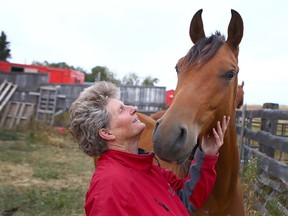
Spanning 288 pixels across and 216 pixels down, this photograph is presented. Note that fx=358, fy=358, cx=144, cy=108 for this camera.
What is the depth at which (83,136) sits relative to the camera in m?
1.88

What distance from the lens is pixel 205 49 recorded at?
2.25 meters

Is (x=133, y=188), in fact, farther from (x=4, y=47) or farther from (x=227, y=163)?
(x=4, y=47)

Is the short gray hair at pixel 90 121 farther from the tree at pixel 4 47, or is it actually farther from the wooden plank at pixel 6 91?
the tree at pixel 4 47

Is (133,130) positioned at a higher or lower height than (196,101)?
lower

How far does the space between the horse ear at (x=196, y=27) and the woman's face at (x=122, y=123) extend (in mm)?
974

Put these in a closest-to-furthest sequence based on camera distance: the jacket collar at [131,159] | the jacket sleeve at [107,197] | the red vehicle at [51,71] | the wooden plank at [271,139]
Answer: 1. the jacket sleeve at [107,197]
2. the jacket collar at [131,159]
3. the wooden plank at [271,139]
4. the red vehicle at [51,71]

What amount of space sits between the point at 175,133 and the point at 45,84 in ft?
44.6

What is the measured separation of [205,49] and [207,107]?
40cm

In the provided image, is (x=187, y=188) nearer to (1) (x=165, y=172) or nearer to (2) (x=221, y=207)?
(1) (x=165, y=172)

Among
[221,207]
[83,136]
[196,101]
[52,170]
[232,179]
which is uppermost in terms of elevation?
[196,101]

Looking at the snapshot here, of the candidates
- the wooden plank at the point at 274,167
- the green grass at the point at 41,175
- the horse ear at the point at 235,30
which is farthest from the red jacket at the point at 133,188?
the green grass at the point at 41,175

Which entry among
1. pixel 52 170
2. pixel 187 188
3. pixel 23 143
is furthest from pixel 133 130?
pixel 23 143

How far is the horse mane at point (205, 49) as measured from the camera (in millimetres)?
2191

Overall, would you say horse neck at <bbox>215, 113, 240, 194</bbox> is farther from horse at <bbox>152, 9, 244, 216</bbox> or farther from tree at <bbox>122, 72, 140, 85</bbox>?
tree at <bbox>122, 72, 140, 85</bbox>
